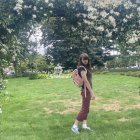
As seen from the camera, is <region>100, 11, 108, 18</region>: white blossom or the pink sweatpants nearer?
<region>100, 11, 108, 18</region>: white blossom

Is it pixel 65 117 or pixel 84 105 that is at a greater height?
pixel 84 105

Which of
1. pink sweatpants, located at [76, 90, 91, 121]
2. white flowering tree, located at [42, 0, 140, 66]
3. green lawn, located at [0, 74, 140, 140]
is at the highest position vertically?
white flowering tree, located at [42, 0, 140, 66]

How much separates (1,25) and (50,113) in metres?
4.21

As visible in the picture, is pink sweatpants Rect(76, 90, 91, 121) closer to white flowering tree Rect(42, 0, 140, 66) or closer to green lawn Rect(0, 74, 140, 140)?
green lawn Rect(0, 74, 140, 140)

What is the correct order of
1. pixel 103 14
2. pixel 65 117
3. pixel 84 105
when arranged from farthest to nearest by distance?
1. pixel 65 117
2. pixel 84 105
3. pixel 103 14

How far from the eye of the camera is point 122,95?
621 inches

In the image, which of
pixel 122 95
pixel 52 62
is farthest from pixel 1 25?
pixel 52 62

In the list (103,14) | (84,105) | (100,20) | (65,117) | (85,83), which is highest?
(103,14)

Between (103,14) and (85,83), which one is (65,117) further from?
(103,14)

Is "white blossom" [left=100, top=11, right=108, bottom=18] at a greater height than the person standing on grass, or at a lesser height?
greater

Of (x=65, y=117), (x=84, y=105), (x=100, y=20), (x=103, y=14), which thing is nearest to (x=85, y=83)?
(x=84, y=105)

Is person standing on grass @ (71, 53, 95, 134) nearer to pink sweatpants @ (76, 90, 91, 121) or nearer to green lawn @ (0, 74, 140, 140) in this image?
pink sweatpants @ (76, 90, 91, 121)

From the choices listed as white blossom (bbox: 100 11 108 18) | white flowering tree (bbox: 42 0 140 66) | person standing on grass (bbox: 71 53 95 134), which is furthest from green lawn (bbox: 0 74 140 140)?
white blossom (bbox: 100 11 108 18)

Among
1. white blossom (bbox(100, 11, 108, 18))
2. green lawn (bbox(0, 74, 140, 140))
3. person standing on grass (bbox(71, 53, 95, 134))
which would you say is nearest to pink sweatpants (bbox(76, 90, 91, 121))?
person standing on grass (bbox(71, 53, 95, 134))
